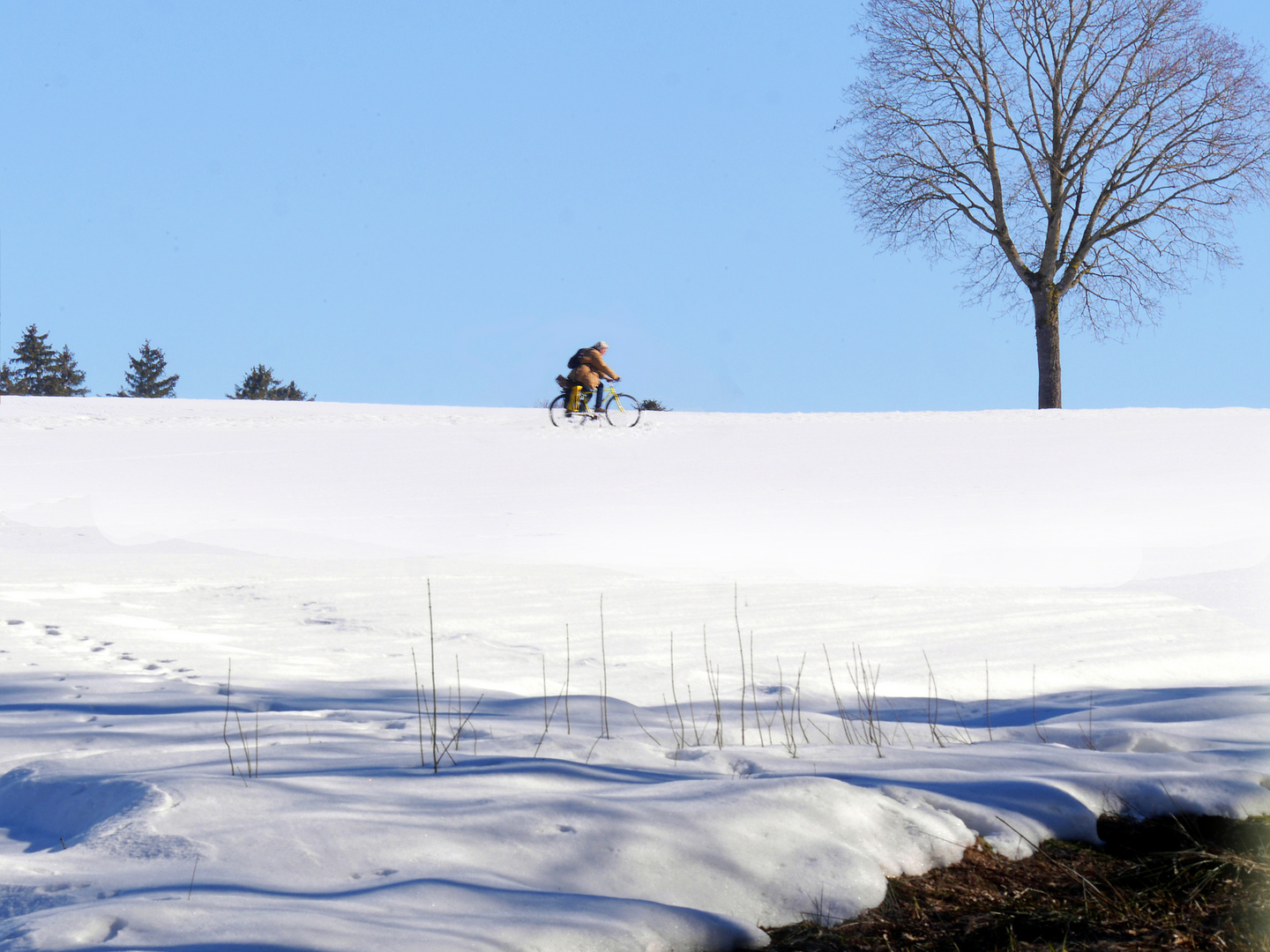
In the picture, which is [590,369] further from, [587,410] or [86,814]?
[86,814]

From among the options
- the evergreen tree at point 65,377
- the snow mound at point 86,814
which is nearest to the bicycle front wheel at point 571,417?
the snow mound at point 86,814

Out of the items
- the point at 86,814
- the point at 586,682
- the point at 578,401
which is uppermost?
the point at 578,401

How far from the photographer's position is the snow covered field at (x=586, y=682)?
2070 millimetres

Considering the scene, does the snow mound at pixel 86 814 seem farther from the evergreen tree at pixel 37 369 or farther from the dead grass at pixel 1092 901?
the evergreen tree at pixel 37 369

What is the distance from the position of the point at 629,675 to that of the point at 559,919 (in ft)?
9.89

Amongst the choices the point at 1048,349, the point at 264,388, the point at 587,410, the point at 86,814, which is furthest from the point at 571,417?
the point at 264,388

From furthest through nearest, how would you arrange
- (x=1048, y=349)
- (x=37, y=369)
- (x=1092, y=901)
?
(x=37, y=369), (x=1048, y=349), (x=1092, y=901)

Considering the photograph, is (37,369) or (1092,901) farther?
(37,369)

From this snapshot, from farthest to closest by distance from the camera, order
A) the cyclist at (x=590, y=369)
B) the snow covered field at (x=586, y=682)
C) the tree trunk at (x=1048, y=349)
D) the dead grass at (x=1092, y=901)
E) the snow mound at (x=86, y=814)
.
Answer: the tree trunk at (x=1048, y=349), the cyclist at (x=590, y=369), the snow mound at (x=86, y=814), the snow covered field at (x=586, y=682), the dead grass at (x=1092, y=901)

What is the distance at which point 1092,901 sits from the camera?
6.73ft

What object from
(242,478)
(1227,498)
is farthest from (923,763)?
(242,478)

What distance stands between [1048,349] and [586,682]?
60.1 feet

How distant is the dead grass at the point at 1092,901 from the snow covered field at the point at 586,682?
3.1 inches

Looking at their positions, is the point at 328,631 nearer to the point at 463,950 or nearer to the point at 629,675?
the point at 629,675
